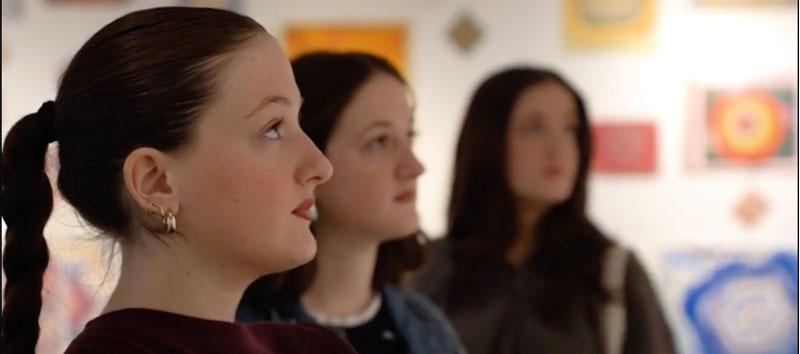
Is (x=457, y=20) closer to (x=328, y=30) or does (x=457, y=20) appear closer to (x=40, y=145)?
(x=328, y=30)

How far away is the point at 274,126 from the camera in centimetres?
100

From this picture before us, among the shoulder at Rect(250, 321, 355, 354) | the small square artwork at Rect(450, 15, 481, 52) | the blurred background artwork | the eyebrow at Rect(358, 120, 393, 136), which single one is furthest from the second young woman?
the small square artwork at Rect(450, 15, 481, 52)

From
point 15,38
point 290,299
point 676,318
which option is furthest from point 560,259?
point 15,38

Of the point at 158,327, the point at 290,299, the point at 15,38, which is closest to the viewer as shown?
the point at 158,327

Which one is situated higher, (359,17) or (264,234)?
(264,234)

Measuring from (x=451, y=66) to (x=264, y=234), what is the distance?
1878mm

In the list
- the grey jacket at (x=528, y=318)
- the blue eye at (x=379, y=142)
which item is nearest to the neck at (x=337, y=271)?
the blue eye at (x=379, y=142)

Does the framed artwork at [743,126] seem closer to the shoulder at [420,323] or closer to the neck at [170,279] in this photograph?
the shoulder at [420,323]

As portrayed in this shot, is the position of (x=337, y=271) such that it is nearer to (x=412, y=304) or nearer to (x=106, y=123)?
(x=412, y=304)

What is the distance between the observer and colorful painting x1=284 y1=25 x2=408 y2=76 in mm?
2773

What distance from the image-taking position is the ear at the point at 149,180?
3.16 ft

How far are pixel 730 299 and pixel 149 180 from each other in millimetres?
2084

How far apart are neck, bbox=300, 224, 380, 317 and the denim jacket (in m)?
0.03

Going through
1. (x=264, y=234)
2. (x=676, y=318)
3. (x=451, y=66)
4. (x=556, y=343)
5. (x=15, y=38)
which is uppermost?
(x=264, y=234)
